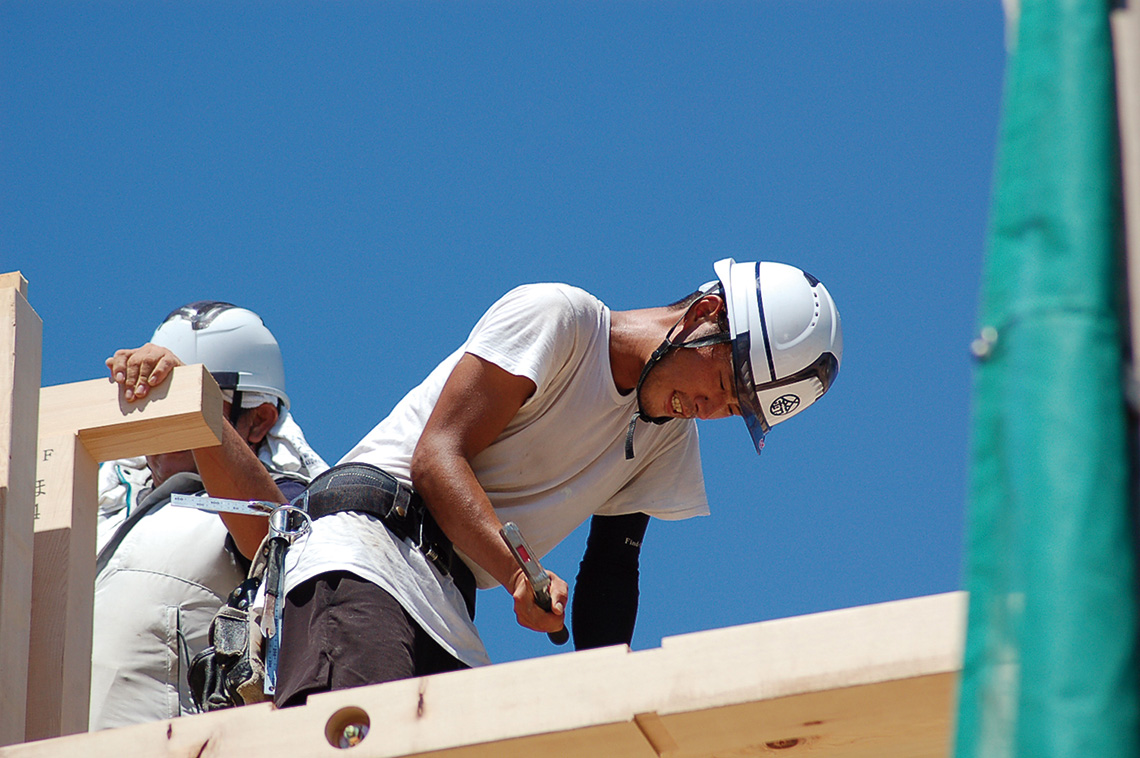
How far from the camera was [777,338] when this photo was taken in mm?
4477

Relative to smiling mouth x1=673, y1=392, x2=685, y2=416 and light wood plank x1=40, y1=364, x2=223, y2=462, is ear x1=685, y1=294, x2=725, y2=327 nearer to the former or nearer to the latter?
smiling mouth x1=673, y1=392, x2=685, y2=416

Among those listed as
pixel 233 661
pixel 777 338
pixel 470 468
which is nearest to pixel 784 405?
pixel 777 338

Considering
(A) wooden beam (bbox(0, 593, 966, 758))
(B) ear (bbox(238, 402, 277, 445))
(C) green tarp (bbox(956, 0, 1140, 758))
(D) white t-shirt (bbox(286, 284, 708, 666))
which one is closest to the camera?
(C) green tarp (bbox(956, 0, 1140, 758))

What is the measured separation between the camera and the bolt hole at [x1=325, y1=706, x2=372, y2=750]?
241 cm

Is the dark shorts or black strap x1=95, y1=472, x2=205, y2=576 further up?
black strap x1=95, y1=472, x2=205, y2=576

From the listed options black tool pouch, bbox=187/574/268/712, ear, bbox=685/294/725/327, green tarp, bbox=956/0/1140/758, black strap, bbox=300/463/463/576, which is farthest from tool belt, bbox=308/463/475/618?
Result: green tarp, bbox=956/0/1140/758

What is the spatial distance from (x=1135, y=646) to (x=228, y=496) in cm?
383

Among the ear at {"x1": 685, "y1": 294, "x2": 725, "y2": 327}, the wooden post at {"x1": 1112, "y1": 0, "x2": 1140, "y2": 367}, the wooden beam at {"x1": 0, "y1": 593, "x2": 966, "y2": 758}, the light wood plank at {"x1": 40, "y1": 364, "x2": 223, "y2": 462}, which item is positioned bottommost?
the wooden beam at {"x1": 0, "y1": 593, "x2": 966, "y2": 758}

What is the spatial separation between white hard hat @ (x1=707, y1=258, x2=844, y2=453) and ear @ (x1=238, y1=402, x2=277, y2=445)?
2.09 m

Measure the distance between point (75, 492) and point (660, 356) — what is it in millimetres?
1665

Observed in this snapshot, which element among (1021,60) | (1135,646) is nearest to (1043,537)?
(1135,646)

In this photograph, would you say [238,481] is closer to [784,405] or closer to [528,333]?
[528,333]

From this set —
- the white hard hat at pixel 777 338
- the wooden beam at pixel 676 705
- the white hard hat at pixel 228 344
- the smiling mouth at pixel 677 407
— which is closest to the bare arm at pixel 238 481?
the white hard hat at pixel 228 344

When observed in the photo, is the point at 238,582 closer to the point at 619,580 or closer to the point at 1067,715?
the point at 619,580
